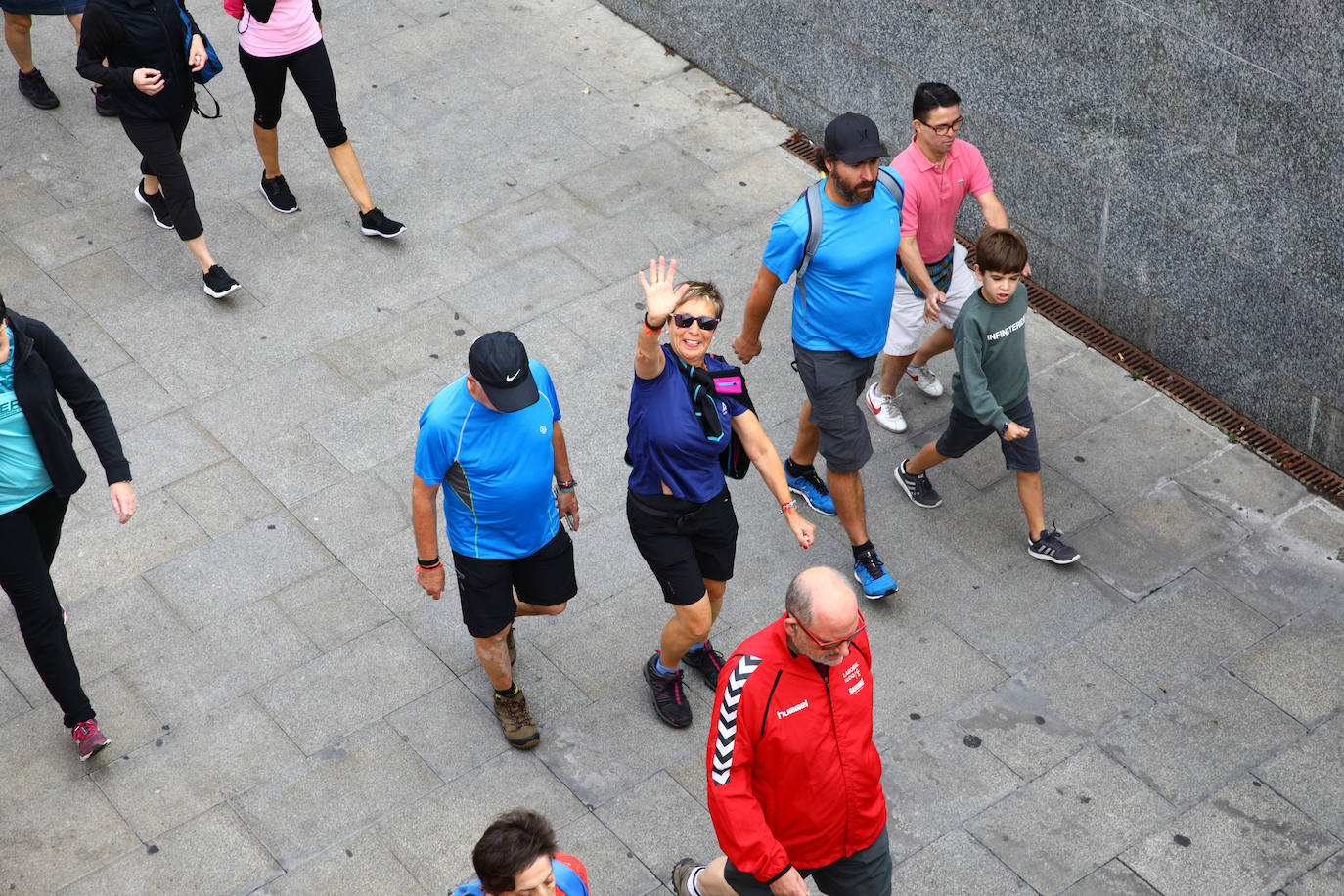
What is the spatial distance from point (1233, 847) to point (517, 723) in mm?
2644

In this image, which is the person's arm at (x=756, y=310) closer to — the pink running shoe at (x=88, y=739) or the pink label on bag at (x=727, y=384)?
the pink label on bag at (x=727, y=384)

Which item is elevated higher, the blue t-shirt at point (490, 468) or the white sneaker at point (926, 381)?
the blue t-shirt at point (490, 468)

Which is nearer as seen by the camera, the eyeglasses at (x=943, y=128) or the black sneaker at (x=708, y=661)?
the black sneaker at (x=708, y=661)

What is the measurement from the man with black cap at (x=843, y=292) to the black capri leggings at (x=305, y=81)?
3.28m

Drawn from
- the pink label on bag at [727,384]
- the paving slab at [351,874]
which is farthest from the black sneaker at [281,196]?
the paving slab at [351,874]

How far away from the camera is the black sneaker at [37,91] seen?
31.4ft

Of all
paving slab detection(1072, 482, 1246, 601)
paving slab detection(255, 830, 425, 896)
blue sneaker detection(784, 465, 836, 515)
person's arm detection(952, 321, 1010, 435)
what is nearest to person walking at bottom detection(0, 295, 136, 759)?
paving slab detection(255, 830, 425, 896)

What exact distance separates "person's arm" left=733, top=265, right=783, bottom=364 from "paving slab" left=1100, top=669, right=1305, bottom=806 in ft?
6.98

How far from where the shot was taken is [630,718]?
5.66 metres

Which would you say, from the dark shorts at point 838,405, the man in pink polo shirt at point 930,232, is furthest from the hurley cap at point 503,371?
the man in pink polo shirt at point 930,232

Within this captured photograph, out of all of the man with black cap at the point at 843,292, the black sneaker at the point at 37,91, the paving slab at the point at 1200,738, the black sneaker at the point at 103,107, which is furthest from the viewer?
the black sneaker at the point at 37,91

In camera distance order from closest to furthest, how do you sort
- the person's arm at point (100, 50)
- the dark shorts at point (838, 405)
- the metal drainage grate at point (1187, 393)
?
the dark shorts at point (838, 405) < the metal drainage grate at point (1187, 393) < the person's arm at point (100, 50)

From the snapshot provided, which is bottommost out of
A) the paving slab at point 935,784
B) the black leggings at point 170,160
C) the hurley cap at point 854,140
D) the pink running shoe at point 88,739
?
the paving slab at point 935,784

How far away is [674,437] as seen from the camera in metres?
5.02
